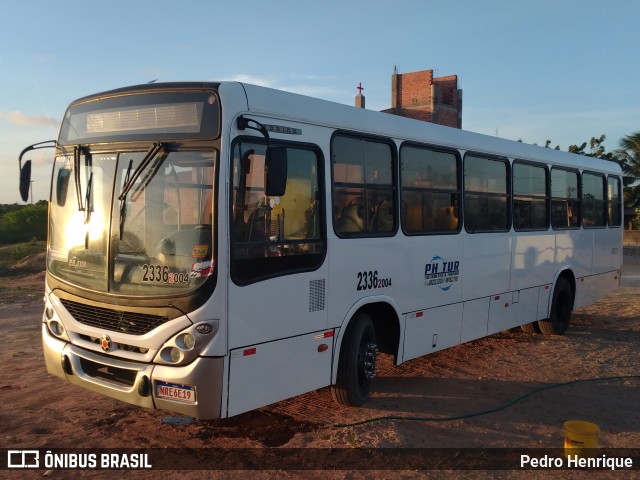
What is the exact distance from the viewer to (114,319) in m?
4.98

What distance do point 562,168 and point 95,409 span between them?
864 cm

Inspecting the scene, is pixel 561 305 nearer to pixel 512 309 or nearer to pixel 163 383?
pixel 512 309

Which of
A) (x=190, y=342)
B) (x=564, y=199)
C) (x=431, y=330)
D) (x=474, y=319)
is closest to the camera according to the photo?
(x=190, y=342)

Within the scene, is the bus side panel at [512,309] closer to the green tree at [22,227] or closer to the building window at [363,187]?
the building window at [363,187]

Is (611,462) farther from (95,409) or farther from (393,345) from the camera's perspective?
(95,409)

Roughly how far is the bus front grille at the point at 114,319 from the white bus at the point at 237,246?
0.05ft

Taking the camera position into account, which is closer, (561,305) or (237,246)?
(237,246)

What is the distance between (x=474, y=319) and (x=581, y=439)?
3353 mm

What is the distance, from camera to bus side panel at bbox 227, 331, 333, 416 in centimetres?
476

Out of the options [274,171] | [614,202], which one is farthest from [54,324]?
[614,202]

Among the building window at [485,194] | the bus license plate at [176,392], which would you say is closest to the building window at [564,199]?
the building window at [485,194]

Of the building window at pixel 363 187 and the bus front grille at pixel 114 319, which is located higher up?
the building window at pixel 363 187

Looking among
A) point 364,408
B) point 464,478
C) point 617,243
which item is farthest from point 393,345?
point 617,243

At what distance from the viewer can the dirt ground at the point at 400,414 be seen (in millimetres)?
5262
